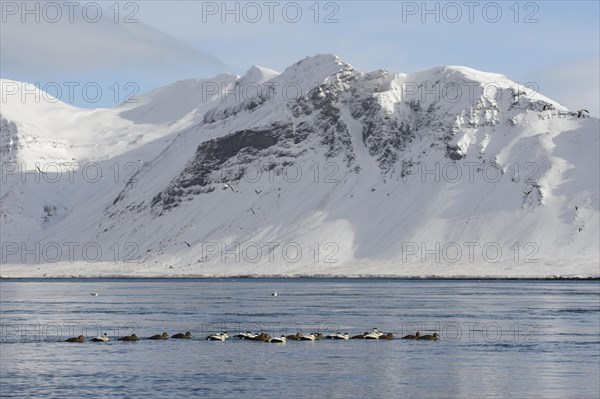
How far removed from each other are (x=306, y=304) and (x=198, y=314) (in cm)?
2835

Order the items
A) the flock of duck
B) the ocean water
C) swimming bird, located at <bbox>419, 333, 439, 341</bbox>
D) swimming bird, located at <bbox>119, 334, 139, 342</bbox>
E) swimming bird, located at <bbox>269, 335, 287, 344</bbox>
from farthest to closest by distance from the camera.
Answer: swimming bird, located at <bbox>419, 333, 439, 341</bbox>, swimming bird, located at <bbox>119, 334, 139, 342</bbox>, the flock of duck, swimming bird, located at <bbox>269, 335, 287, 344</bbox>, the ocean water

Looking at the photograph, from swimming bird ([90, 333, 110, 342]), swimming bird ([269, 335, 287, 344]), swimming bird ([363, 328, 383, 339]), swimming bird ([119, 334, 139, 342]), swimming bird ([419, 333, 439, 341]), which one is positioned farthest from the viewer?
swimming bird ([363, 328, 383, 339])

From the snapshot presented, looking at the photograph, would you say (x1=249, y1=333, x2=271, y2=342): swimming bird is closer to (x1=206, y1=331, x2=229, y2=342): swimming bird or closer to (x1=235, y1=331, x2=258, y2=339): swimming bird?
(x1=235, y1=331, x2=258, y2=339): swimming bird

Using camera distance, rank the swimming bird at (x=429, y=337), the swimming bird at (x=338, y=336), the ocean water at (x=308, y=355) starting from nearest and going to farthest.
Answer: the ocean water at (x=308, y=355) < the swimming bird at (x=429, y=337) < the swimming bird at (x=338, y=336)

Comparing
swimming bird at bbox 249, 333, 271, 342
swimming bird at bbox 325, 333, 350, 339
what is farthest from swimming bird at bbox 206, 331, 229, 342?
swimming bird at bbox 325, 333, 350, 339

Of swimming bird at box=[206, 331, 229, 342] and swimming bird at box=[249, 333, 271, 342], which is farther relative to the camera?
swimming bird at box=[206, 331, 229, 342]

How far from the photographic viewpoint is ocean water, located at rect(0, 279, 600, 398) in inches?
2749

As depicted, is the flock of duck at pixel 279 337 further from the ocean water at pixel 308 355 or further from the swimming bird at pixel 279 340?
the ocean water at pixel 308 355

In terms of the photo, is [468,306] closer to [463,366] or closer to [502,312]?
[502,312]

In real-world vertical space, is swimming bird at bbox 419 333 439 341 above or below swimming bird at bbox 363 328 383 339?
below

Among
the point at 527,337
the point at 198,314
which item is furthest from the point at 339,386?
the point at 198,314

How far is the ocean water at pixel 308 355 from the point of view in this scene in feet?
229

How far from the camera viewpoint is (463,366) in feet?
265

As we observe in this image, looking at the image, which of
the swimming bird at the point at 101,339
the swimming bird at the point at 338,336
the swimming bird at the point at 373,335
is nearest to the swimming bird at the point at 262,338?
the swimming bird at the point at 338,336
